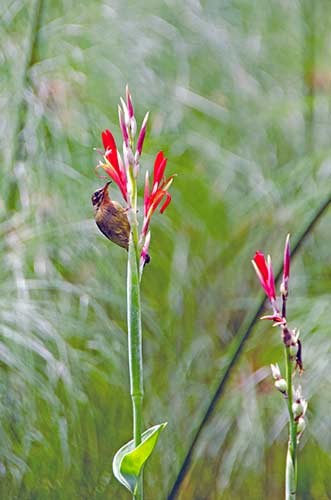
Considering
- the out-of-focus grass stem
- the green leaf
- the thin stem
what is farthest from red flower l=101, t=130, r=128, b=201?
the out-of-focus grass stem

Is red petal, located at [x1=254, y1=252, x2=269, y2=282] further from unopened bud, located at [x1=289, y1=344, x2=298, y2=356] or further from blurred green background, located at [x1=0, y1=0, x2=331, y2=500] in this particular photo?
blurred green background, located at [x1=0, y1=0, x2=331, y2=500]

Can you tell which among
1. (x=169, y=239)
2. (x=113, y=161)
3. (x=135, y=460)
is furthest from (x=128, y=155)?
(x=169, y=239)

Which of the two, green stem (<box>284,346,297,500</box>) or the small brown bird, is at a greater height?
the small brown bird

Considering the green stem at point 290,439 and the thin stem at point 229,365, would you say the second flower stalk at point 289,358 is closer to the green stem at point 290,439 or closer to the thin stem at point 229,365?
the green stem at point 290,439

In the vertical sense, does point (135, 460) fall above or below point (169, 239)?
above

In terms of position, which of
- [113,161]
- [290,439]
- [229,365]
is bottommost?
[229,365]

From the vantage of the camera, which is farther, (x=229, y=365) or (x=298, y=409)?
(x=229, y=365)

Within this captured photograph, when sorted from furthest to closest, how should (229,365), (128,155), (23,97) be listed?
1. (23,97)
2. (229,365)
3. (128,155)

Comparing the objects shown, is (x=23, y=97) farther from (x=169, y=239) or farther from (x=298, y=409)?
(x=298, y=409)

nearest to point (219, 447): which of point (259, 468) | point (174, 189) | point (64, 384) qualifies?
point (259, 468)
